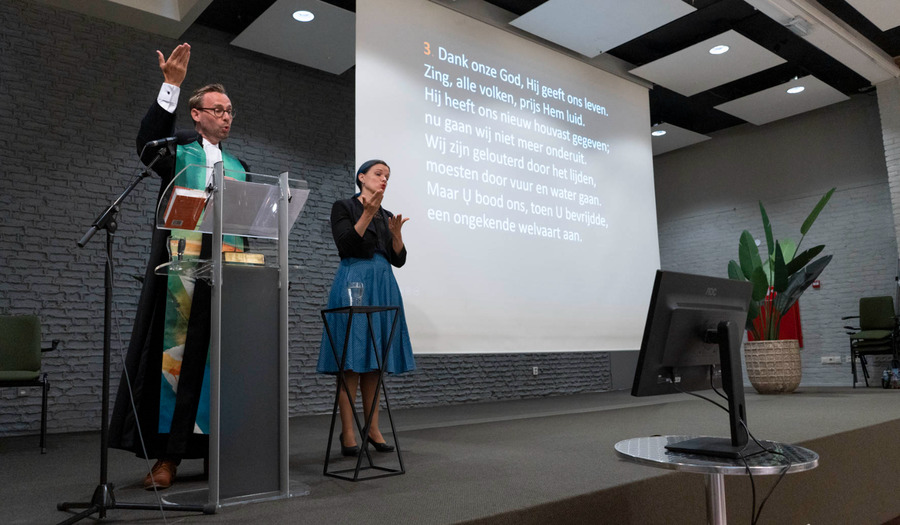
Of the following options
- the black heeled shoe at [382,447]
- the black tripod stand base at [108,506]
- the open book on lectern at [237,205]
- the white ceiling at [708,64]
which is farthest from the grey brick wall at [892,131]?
the black tripod stand base at [108,506]

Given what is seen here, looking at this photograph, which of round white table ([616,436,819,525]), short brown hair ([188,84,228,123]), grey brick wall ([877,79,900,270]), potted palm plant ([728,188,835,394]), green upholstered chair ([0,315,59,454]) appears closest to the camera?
round white table ([616,436,819,525])

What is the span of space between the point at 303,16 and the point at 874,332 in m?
6.08

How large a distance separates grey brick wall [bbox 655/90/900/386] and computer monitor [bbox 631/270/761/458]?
658 centimetres

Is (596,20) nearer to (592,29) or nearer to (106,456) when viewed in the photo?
(592,29)

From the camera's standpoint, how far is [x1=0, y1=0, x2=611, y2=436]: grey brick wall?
14.7 ft

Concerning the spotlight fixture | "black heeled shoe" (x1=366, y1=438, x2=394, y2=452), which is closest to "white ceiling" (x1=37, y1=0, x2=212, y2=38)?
"black heeled shoe" (x1=366, y1=438, x2=394, y2=452)

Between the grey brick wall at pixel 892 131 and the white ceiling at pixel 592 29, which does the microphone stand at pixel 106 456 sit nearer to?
the white ceiling at pixel 592 29

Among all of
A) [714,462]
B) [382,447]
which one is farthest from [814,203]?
[714,462]

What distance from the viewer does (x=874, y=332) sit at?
6.34m

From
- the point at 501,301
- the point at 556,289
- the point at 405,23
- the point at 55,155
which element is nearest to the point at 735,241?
the point at 556,289

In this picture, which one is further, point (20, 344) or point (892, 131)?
point (892, 131)

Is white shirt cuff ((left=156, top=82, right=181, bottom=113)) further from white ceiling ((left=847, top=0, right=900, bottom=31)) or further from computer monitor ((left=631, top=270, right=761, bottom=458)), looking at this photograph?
white ceiling ((left=847, top=0, right=900, bottom=31))

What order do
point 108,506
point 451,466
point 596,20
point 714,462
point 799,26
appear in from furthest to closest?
1. point 799,26
2. point 596,20
3. point 451,466
4. point 108,506
5. point 714,462

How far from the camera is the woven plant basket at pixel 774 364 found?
5.25 metres
